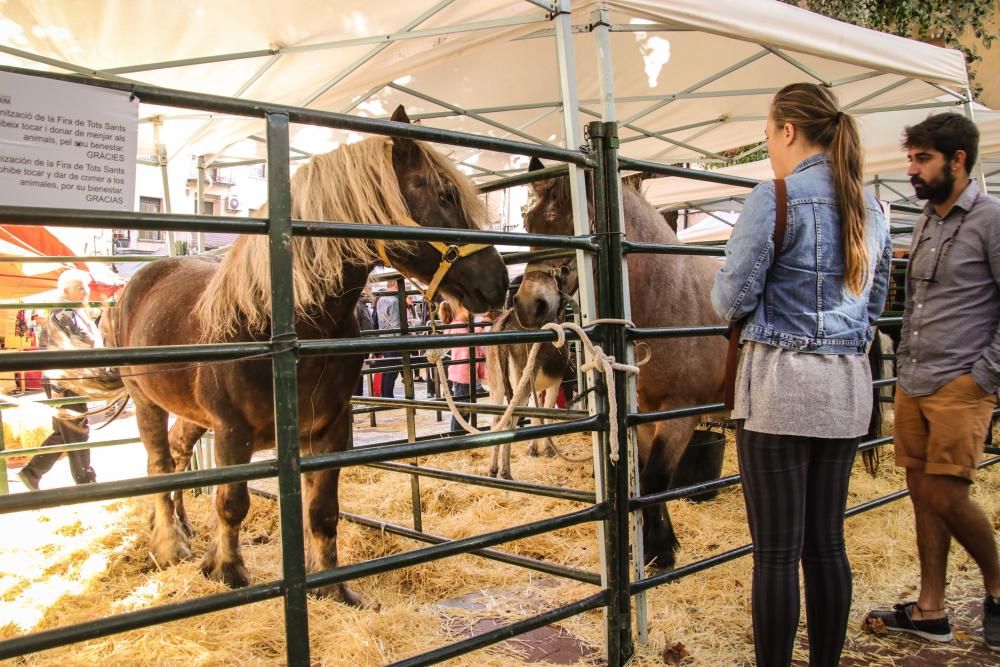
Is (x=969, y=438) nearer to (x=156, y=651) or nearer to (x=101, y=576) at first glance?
(x=156, y=651)

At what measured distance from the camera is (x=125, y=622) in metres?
1.27

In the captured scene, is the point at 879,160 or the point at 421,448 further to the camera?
the point at 879,160

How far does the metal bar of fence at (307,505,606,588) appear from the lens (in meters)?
1.53

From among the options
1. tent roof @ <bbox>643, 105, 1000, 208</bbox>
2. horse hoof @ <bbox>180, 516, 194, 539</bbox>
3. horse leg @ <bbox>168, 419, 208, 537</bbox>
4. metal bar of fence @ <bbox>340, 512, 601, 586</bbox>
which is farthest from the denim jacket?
tent roof @ <bbox>643, 105, 1000, 208</bbox>

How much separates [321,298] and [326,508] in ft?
3.31

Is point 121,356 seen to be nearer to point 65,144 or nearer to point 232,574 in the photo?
point 65,144

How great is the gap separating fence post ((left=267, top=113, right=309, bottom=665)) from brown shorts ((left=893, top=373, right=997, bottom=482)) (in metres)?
2.42

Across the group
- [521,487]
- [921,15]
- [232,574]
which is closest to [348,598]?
[232,574]

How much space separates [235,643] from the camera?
2.33m

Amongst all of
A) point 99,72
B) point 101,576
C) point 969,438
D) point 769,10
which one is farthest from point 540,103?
point 101,576

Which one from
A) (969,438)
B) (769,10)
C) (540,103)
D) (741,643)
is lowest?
(741,643)

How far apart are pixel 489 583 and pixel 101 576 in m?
2.05

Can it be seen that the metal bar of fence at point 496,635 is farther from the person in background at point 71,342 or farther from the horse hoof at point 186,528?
the person in background at point 71,342

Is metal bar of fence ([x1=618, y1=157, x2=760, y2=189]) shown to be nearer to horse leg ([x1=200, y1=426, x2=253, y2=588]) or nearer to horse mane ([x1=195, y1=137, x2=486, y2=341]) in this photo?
horse mane ([x1=195, y1=137, x2=486, y2=341])
